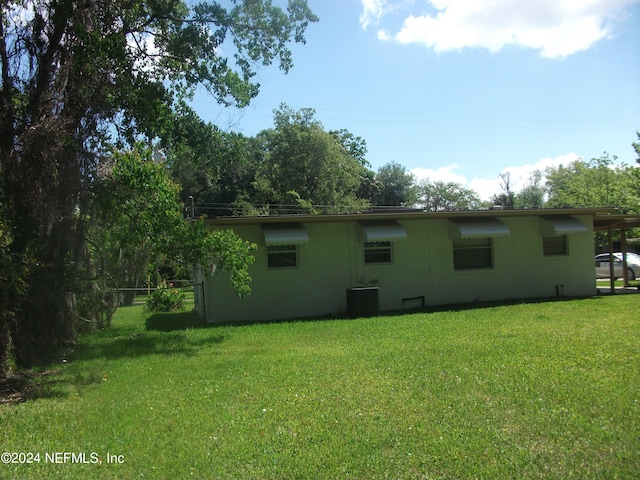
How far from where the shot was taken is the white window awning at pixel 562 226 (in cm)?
1597

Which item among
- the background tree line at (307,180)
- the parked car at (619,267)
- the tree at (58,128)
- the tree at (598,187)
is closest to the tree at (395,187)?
the background tree line at (307,180)

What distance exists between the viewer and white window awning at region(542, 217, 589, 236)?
52.4 feet

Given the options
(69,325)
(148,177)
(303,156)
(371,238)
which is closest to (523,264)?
(371,238)

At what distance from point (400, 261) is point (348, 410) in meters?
10.2

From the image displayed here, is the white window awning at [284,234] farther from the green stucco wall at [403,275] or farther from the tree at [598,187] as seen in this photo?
the tree at [598,187]

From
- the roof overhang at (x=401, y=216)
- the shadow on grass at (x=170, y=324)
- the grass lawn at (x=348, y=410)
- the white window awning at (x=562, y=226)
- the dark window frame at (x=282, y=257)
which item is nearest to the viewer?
the grass lawn at (x=348, y=410)

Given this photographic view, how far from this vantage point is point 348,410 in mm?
5344

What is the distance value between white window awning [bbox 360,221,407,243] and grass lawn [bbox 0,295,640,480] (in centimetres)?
480

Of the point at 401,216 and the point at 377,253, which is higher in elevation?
the point at 401,216

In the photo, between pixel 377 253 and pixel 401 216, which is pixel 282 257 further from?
pixel 401 216

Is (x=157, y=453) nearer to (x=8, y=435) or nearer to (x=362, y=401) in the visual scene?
(x=8, y=435)

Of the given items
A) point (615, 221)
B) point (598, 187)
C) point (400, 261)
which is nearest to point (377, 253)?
point (400, 261)

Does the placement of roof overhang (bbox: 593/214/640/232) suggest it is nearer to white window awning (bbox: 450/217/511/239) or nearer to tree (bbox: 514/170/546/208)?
white window awning (bbox: 450/217/511/239)

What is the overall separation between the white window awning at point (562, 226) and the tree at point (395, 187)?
36.9m
